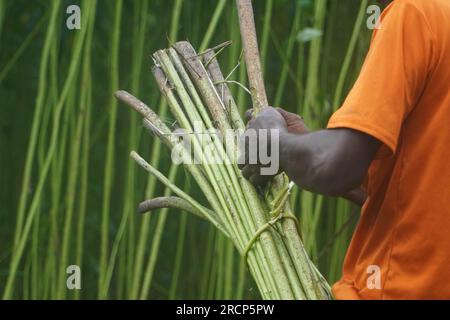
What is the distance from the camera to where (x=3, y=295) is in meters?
2.09

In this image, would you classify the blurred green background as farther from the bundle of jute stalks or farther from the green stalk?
the bundle of jute stalks

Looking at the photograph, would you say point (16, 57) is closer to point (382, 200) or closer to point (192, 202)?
point (192, 202)

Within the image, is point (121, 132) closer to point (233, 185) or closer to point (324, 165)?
point (233, 185)

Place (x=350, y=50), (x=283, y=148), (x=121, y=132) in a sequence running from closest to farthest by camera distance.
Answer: (x=283, y=148), (x=350, y=50), (x=121, y=132)

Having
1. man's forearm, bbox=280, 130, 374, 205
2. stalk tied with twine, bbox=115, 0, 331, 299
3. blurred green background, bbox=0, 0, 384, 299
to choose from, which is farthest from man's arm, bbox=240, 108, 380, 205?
blurred green background, bbox=0, 0, 384, 299

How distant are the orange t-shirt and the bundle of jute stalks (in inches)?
4.1

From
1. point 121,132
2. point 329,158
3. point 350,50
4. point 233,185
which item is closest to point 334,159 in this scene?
point 329,158

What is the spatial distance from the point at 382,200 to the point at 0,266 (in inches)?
49.2

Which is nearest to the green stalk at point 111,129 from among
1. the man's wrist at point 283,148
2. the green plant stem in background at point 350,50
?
the green plant stem in background at point 350,50

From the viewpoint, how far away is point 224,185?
129 centimetres

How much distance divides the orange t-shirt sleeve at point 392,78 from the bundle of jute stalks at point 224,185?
0.23 meters

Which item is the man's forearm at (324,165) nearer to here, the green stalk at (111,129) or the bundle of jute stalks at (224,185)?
the bundle of jute stalks at (224,185)

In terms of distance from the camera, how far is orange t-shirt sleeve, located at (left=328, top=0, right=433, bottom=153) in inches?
40.2

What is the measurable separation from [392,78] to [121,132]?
128 cm
